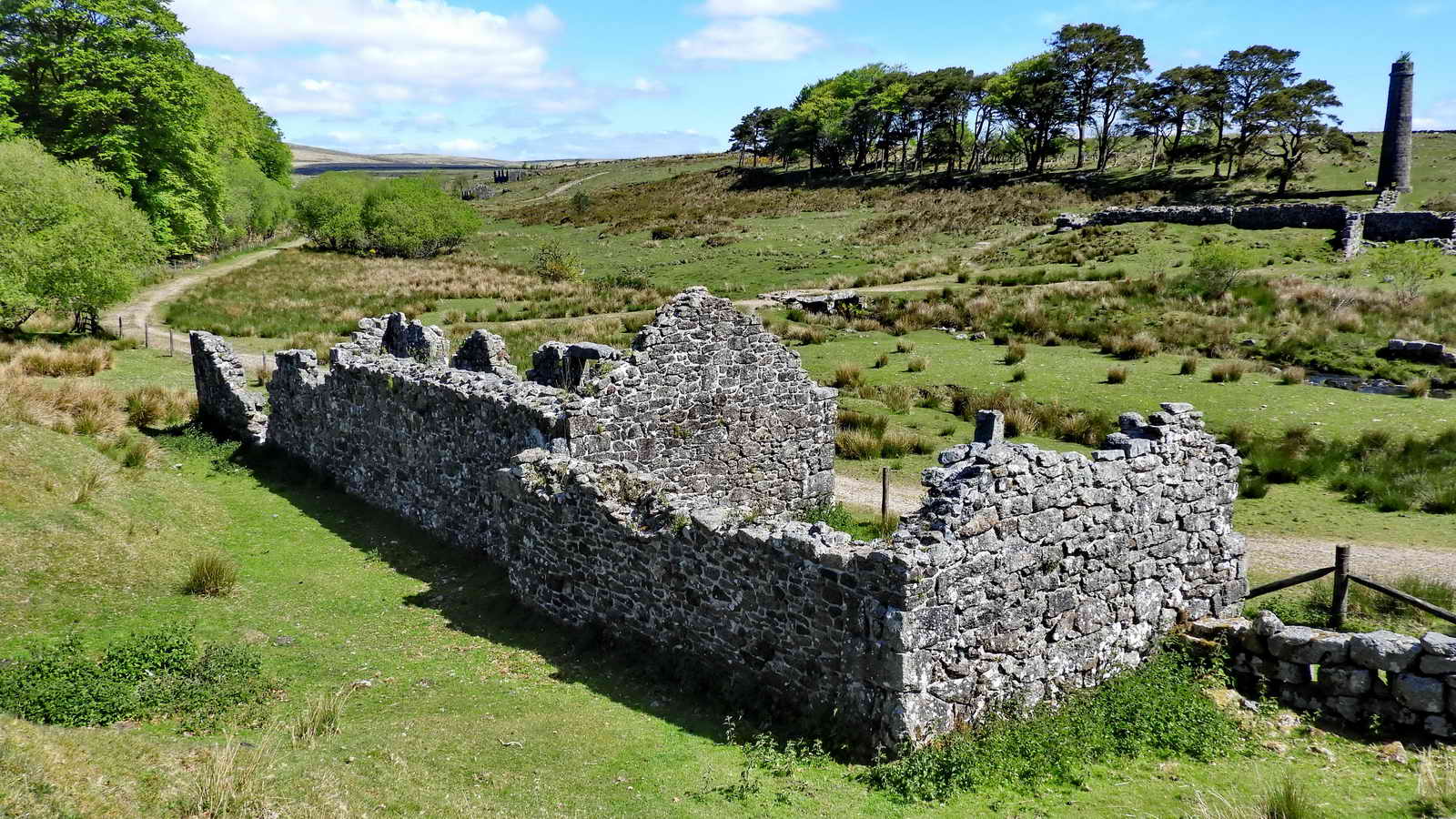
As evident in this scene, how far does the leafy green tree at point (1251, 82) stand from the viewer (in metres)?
65.7

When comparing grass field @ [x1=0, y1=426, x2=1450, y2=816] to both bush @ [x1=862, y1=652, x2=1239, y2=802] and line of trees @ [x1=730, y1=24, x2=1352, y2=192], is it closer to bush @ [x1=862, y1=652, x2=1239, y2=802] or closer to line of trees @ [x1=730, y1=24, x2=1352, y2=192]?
→ bush @ [x1=862, y1=652, x2=1239, y2=802]

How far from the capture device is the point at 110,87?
39906 mm

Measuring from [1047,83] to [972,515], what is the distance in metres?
81.8

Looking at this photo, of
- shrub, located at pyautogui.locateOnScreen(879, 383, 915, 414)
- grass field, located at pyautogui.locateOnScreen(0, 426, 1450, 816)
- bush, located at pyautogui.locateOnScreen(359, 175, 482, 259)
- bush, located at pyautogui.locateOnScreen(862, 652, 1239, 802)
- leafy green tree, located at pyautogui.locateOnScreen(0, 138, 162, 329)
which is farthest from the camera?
bush, located at pyautogui.locateOnScreen(359, 175, 482, 259)

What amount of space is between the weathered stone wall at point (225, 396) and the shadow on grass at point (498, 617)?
1.68m

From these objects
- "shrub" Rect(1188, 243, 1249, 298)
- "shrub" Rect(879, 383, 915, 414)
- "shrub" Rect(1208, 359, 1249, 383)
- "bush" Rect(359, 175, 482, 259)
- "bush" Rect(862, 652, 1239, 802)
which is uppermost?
"bush" Rect(359, 175, 482, 259)

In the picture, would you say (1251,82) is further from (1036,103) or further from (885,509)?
(885,509)

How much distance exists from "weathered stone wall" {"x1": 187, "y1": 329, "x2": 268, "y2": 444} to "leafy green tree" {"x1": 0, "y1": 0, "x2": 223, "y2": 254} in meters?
21.9

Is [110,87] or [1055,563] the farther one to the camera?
[110,87]

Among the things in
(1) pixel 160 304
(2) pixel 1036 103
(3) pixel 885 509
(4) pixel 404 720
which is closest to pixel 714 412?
(3) pixel 885 509

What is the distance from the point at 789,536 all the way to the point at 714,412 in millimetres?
6159

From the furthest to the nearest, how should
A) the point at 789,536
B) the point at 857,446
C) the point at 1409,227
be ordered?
the point at 1409,227 → the point at 857,446 → the point at 789,536

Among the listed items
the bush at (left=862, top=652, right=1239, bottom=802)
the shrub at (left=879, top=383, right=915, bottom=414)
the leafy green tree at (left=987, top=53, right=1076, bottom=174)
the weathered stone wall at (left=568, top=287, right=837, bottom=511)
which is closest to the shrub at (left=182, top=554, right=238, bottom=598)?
the weathered stone wall at (left=568, top=287, right=837, bottom=511)

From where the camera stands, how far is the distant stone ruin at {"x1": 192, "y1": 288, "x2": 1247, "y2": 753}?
8500 mm
